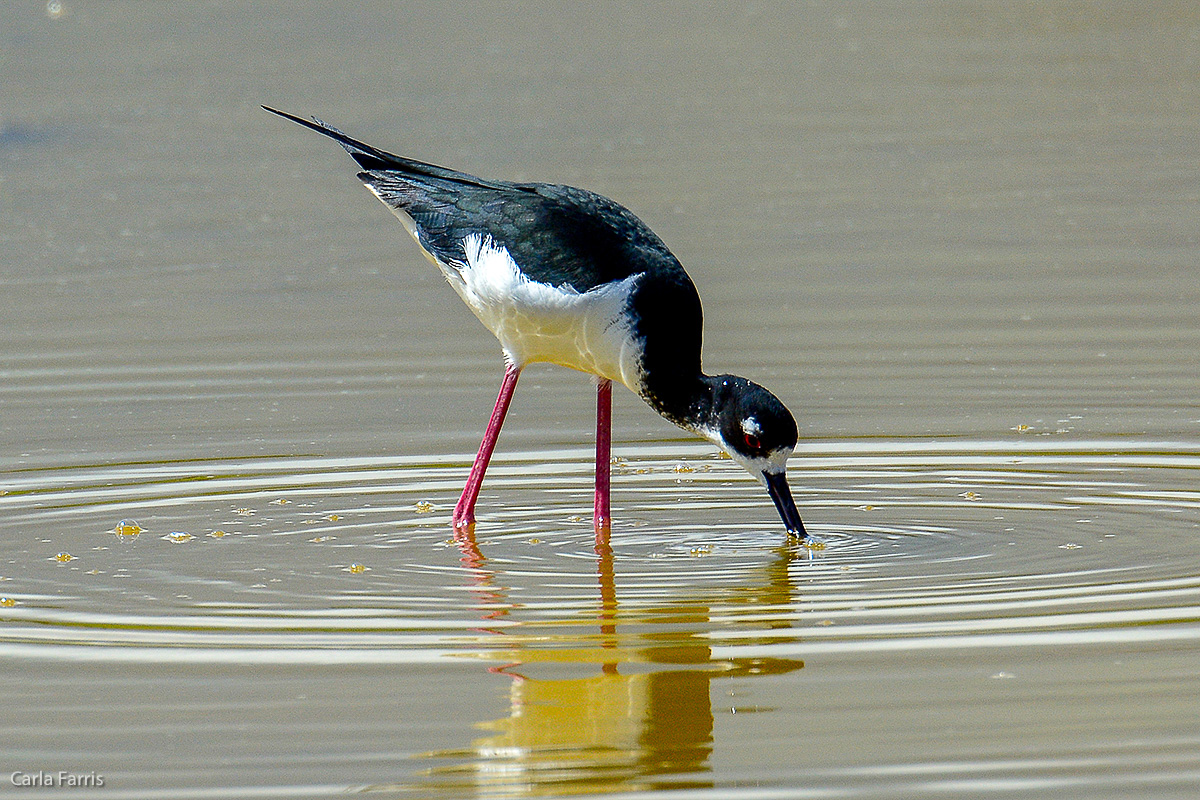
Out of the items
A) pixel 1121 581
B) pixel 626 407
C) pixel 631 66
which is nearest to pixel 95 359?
pixel 626 407

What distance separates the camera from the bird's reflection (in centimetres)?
541

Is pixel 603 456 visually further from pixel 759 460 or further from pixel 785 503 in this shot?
pixel 785 503

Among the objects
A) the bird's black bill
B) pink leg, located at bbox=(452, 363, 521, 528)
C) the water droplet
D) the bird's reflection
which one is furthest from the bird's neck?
the water droplet

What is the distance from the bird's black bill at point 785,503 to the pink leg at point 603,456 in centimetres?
71

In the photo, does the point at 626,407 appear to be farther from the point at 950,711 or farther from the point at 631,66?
the point at 631,66

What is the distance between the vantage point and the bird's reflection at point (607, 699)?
5414mm

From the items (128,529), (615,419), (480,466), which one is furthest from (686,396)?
(615,419)

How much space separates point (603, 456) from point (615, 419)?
6.43ft

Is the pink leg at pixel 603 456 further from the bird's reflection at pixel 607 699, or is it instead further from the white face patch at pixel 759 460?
the bird's reflection at pixel 607 699

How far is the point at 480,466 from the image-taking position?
345 inches

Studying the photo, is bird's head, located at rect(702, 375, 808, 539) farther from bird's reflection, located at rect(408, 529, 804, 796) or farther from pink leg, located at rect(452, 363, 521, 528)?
pink leg, located at rect(452, 363, 521, 528)

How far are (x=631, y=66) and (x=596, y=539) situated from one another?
480 inches

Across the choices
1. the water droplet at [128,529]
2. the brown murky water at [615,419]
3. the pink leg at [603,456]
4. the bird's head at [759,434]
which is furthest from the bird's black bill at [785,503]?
the water droplet at [128,529]

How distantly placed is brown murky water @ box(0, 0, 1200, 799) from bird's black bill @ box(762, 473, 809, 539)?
0.54 feet
